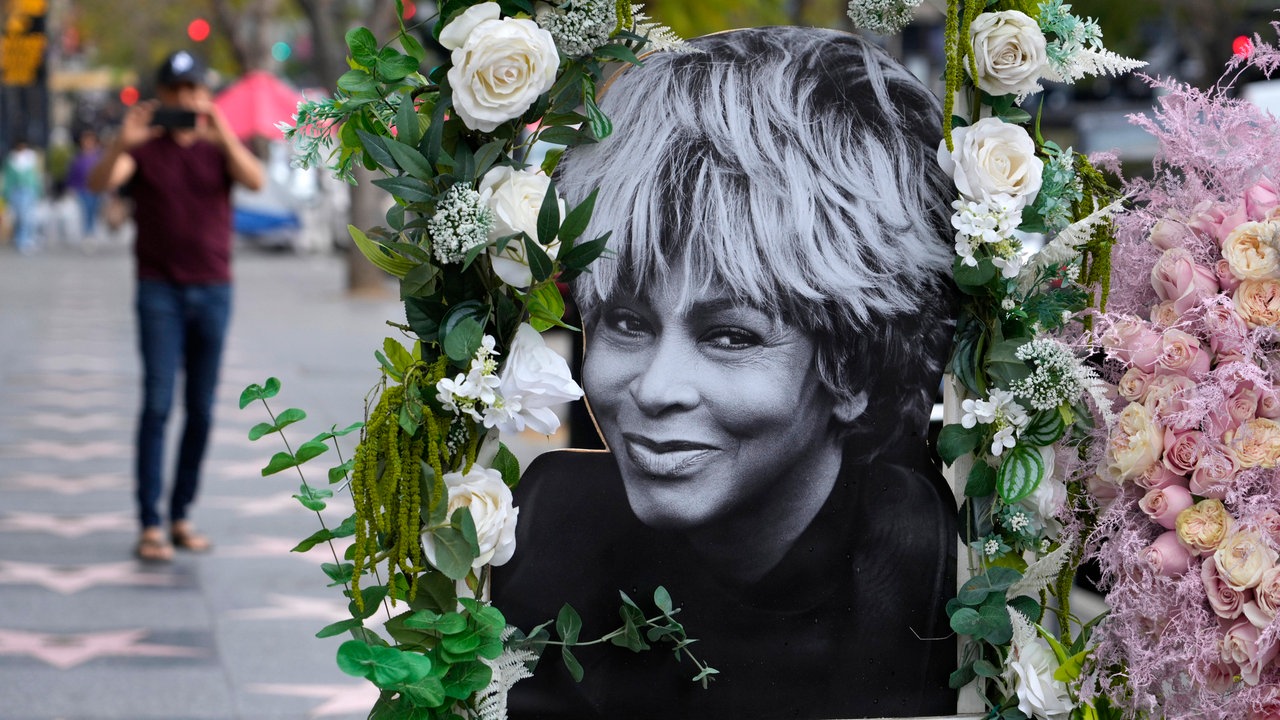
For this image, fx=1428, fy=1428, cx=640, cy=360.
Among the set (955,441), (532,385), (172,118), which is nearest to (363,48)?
(532,385)

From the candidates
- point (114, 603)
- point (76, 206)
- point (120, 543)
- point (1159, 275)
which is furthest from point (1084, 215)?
point (76, 206)

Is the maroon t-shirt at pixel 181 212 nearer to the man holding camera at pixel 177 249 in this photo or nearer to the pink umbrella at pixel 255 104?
the man holding camera at pixel 177 249

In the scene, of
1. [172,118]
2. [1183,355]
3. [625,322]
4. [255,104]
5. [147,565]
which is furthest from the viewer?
[255,104]

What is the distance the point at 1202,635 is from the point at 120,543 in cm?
507

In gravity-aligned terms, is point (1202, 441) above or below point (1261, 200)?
below

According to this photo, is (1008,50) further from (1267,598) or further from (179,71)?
(179,71)

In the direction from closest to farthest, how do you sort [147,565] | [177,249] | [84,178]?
[177,249], [147,565], [84,178]

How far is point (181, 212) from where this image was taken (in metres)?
5.72

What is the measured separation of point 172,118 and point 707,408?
13.0 ft

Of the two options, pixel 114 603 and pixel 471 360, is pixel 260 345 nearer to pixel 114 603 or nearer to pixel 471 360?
pixel 114 603

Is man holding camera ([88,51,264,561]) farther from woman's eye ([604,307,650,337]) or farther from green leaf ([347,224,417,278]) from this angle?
woman's eye ([604,307,650,337])

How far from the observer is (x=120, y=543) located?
6305mm

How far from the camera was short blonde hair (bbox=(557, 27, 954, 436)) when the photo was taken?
99.5 inches

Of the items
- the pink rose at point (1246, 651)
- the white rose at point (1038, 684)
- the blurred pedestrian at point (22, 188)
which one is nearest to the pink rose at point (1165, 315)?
the pink rose at point (1246, 651)
